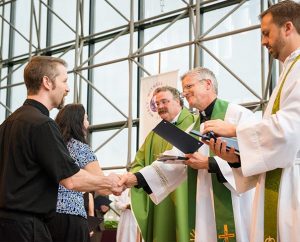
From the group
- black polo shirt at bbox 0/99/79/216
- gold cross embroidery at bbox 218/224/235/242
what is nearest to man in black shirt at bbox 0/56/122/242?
black polo shirt at bbox 0/99/79/216

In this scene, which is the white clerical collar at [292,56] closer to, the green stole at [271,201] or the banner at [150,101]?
the green stole at [271,201]

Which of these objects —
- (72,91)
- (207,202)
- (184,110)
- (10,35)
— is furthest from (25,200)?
(10,35)

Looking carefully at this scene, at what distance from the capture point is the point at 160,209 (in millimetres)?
4762

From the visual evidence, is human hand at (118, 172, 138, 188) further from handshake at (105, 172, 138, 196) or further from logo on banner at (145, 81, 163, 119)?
logo on banner at (145, 81, 163, 119)

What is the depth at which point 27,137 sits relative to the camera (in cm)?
315

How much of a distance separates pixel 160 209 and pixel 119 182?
794 millimetres

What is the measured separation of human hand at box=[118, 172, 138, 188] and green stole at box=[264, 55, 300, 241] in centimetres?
122

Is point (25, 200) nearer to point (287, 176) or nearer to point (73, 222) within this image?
point (73, 222)

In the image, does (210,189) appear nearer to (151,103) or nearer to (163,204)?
(163,204)

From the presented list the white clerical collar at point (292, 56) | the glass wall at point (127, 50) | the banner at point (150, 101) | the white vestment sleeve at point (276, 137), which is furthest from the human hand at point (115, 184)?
the glass wall at point (127, 50)

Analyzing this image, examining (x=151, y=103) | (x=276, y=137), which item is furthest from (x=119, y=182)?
(x=151, y=103)

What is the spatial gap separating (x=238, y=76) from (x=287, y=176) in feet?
20.2

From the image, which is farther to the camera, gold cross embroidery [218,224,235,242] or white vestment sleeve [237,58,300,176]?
gold cross embroidery [218,224,235,242]

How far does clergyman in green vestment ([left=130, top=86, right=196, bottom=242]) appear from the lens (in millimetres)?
4633
